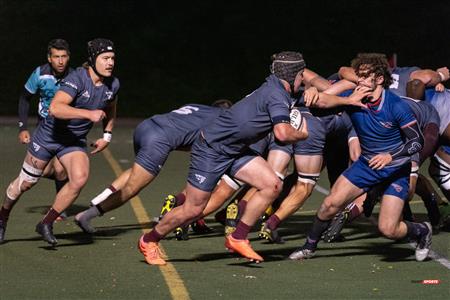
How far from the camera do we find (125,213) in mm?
14086

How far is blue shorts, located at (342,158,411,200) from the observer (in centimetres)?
1050

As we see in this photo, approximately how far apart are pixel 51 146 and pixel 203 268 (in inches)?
88.3

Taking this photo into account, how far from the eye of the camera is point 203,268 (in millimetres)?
10273

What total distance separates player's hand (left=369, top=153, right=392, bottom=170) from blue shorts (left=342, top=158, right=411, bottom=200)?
20cm

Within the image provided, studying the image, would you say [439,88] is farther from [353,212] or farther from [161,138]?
[161,138]

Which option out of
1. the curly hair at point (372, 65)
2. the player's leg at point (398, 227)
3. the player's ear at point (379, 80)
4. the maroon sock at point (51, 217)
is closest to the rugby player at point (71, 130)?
the maroon sock at point (51, 217)

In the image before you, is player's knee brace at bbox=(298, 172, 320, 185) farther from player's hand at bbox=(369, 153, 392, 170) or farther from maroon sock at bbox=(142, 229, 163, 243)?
maroon sock at bbox=(142, 229, 163, 243)

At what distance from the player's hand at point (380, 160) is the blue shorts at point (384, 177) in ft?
0.66

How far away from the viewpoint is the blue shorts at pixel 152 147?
37.9 feet

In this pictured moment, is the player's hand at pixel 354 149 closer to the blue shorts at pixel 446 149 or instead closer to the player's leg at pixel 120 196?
the blue shorts at pixel 446 149

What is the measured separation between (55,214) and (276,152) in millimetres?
2252

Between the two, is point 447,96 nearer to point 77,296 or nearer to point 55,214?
point 55,214

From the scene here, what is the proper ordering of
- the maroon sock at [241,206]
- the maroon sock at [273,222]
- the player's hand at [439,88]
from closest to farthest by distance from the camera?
1. the maroon sock at [273,222]
2. the maroon sock at [241,206]
3. the player's hand at [439,88]

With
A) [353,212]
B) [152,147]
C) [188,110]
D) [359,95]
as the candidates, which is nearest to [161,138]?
[152,147]
